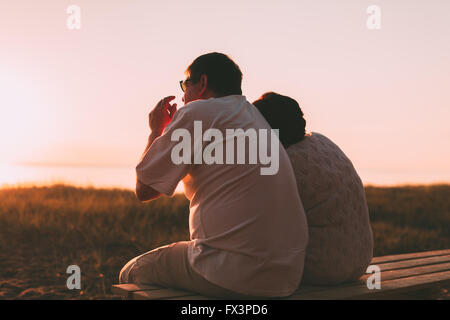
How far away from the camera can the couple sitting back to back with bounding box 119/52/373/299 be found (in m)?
2.08

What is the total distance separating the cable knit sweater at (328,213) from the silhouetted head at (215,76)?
0.49 m

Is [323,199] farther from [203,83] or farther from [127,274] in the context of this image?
[127,274]

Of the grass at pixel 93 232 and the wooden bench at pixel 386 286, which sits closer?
the wooden bench at pixel 386 286

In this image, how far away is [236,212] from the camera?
208 centimetres

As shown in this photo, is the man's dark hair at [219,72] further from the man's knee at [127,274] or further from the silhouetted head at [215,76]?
the man's knee at [127,274]

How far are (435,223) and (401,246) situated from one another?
193 centimetres

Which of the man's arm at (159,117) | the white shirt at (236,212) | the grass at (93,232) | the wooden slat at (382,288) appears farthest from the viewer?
the grass at (93,232)

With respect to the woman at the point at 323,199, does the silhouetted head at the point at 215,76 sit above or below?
above

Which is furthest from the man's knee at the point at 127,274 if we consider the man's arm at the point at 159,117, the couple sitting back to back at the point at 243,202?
the man's arm at the point at 159,117

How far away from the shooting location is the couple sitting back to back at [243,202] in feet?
6.84

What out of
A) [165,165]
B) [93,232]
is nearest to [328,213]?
[165,165]

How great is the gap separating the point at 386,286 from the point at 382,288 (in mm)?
76
